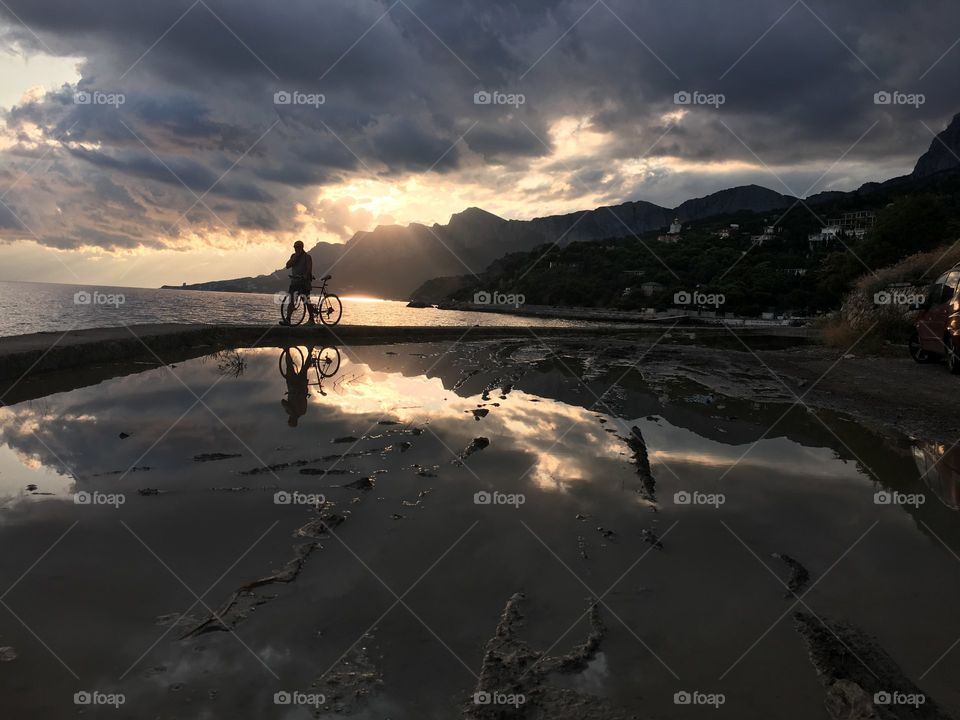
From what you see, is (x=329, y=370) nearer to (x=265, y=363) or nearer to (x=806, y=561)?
(x=265, y=363)

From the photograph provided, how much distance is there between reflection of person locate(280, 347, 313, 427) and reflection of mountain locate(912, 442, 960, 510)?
23.4 feet

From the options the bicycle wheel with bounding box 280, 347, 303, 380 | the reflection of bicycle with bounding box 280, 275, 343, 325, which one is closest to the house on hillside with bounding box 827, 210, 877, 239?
the reflection of bicycle with bounding box 280, 275, 343, 325

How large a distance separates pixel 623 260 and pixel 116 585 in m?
139

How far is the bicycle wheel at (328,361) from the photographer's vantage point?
41.1 feet

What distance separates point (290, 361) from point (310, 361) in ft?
1.53

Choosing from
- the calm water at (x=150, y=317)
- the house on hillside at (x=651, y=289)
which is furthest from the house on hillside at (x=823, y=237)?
the calm water at (x=150, y=317)

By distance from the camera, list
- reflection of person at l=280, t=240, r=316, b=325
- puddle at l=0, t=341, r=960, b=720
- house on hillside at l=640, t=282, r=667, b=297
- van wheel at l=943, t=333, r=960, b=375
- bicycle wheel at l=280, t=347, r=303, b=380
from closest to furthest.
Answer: puddle at l=0, t=341, r=960, b=720 → bicycle wheel at l=280, t=347, r=303, b=380 → van wheel at l=943, t=333, r=960, b=375 → reflection of person at l=280, t=240, r=316, b=325 → house on hillside at l=640, t=282, r=667, b=297

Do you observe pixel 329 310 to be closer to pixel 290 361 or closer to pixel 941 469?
pixel 290 361

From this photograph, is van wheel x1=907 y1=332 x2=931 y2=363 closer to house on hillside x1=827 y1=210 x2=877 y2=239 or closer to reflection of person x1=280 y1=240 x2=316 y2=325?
reflection of person x1=280 y1=240 x2=316 y2=325

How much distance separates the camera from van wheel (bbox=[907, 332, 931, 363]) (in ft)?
54.6

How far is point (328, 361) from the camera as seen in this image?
14.2 metres

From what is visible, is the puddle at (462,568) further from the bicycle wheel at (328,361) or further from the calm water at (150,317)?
A: the calm water at (150,317)

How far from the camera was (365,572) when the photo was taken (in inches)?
146

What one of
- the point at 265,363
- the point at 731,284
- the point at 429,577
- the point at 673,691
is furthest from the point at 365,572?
the point at 731,284
